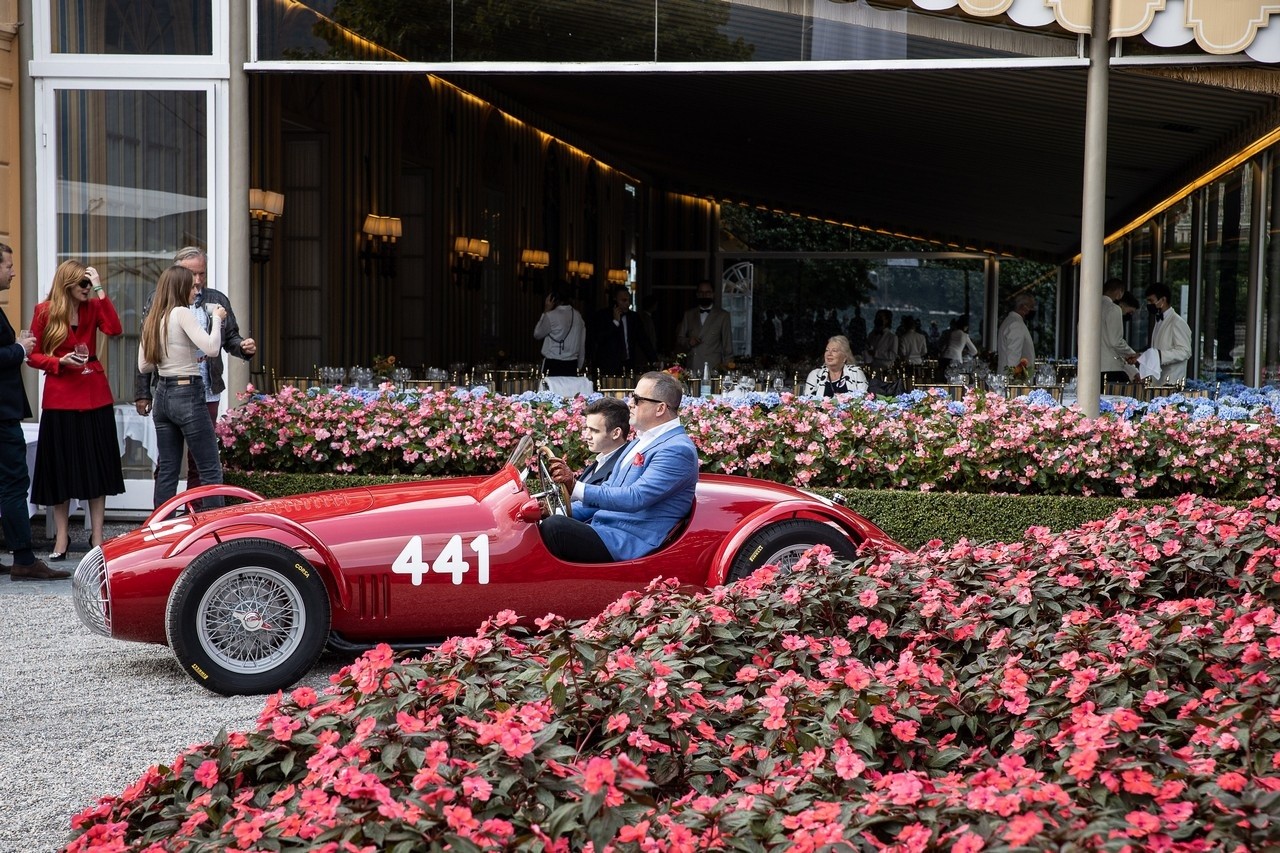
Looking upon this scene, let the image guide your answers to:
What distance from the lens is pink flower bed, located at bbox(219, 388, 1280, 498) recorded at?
26.6 feet

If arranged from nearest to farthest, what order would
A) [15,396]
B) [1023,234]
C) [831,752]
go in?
[831,752]
[15,396]
[1023,234]

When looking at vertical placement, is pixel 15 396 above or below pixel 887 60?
below

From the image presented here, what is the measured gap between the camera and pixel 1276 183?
12375mm

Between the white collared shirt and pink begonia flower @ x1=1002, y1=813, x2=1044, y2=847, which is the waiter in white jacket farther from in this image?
pink begonia flower @ x1=1002, y1=813, x2=1044, y2=847

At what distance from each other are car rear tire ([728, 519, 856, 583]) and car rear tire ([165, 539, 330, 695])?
1.65 meters

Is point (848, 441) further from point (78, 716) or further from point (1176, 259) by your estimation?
point (1176, 259)

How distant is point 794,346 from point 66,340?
1908cm

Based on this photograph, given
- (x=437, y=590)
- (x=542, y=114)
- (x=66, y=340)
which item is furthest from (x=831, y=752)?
(x=542, y=114)

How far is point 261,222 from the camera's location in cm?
1179

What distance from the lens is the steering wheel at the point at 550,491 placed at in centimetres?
546

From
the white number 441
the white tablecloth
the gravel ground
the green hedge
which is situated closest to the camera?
the gravel ground

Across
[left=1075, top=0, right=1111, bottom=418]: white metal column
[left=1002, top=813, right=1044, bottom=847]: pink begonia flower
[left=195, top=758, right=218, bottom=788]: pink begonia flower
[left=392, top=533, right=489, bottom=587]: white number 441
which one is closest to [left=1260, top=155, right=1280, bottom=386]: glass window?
[left=1075, top=0, right=1111, bottom=418]: white metal column

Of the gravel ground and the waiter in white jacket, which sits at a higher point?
the waiter in white jacket

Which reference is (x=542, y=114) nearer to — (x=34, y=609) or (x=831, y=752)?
(x=34, y=609)
